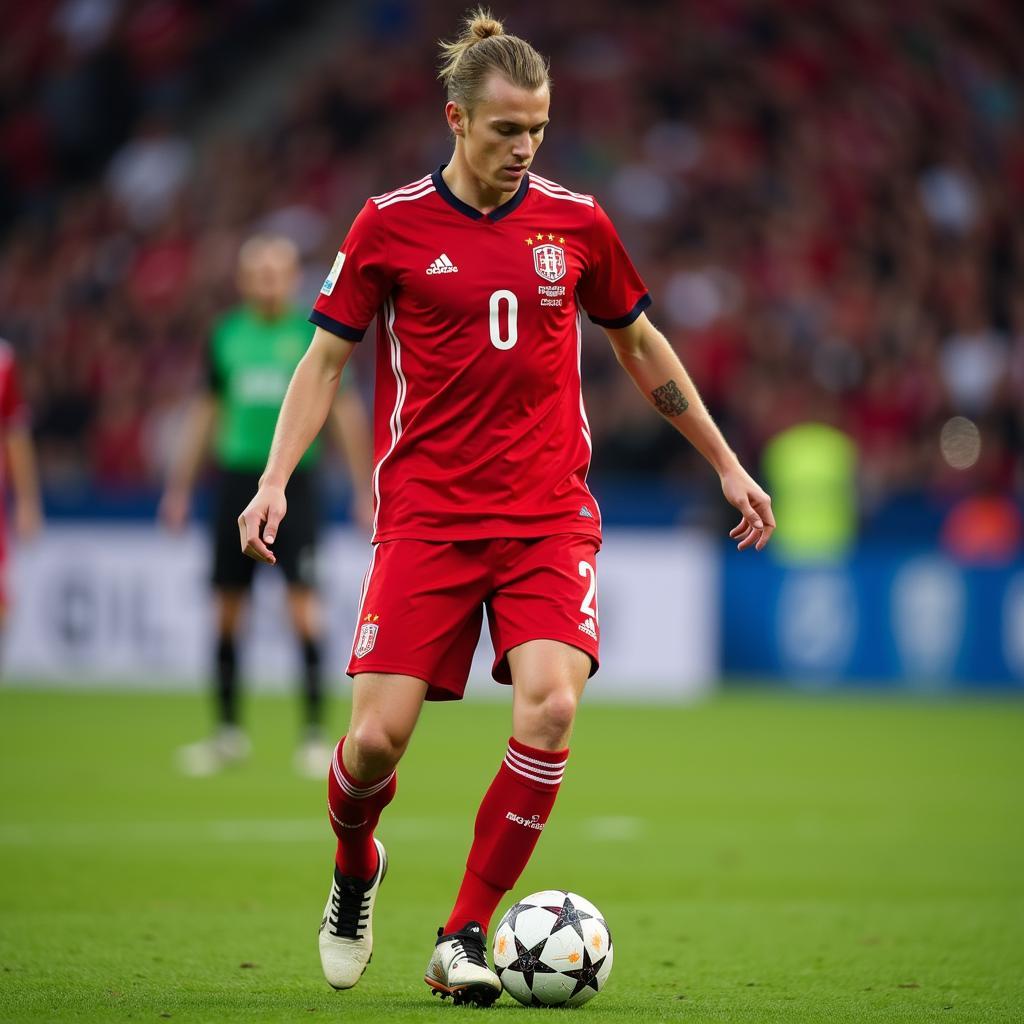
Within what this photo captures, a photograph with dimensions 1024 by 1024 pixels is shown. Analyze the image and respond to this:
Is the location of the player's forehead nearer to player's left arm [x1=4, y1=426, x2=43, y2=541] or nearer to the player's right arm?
the player's right arm

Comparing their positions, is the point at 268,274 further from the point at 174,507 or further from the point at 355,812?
the point at 355,812

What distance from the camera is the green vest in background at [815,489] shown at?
16.6 m

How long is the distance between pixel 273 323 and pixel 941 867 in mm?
4958

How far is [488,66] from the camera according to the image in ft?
Answer: 16.0

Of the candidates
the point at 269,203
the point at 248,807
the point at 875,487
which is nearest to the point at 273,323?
the point at 248,807

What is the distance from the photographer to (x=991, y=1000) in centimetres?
503

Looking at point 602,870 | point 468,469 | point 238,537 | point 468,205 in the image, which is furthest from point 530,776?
point 238,537

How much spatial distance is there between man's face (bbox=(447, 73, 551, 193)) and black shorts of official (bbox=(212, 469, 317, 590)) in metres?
5.56

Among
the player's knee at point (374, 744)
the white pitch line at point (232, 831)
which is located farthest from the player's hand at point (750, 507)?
the white pitch line at point (232, 831)

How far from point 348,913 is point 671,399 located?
168 cm

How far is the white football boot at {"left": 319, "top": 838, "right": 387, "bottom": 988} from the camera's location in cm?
503

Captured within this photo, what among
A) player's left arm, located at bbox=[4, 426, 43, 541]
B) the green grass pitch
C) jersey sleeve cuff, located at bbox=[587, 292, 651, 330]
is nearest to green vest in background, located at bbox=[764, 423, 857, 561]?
the green grass pitch

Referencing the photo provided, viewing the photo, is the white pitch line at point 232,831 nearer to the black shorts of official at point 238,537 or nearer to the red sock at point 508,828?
the black shorts of official at point 238,537

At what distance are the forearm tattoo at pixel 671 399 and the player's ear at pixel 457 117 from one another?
0.93 m
